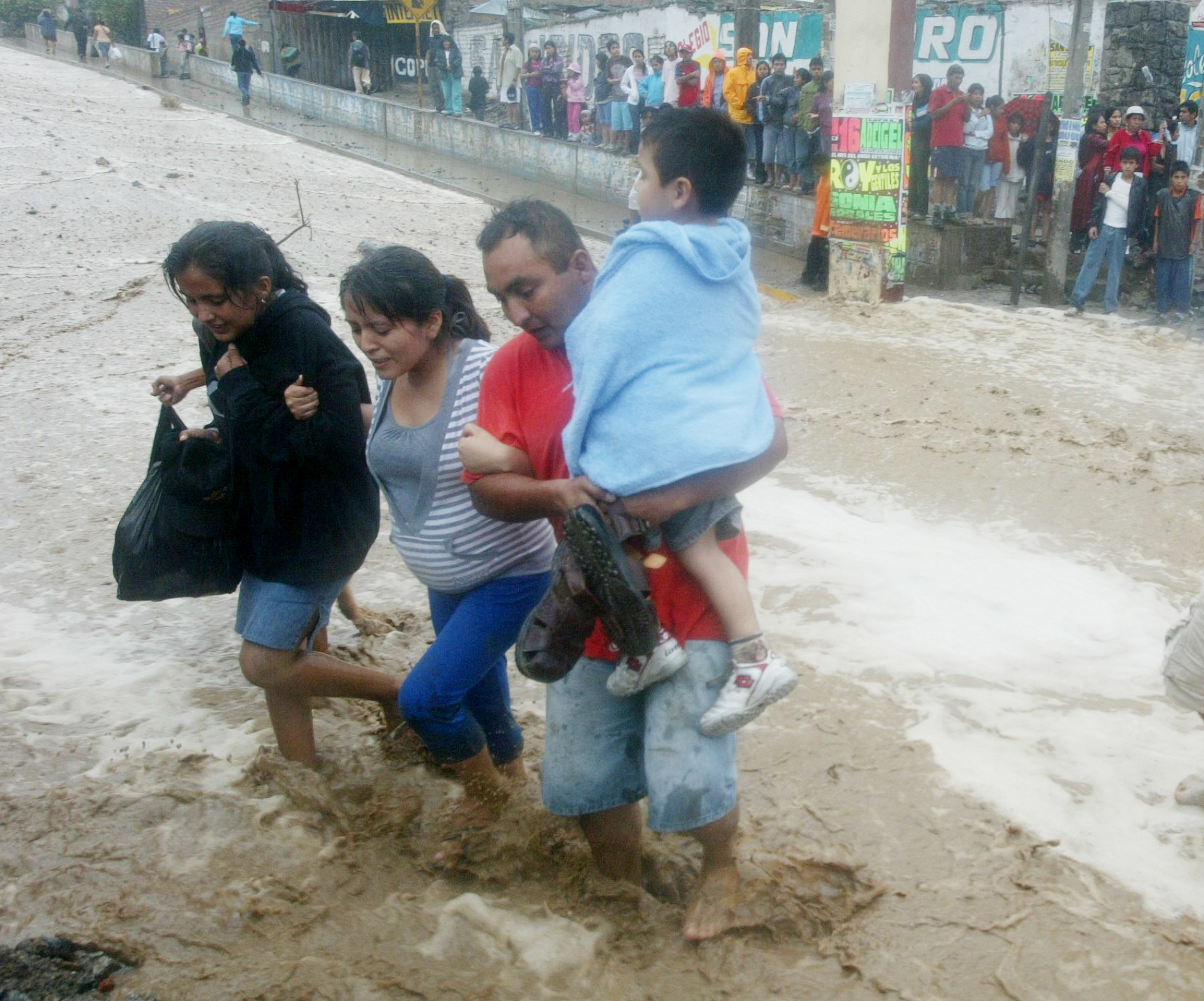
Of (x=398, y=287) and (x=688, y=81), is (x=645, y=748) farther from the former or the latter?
(x=688, y=81)

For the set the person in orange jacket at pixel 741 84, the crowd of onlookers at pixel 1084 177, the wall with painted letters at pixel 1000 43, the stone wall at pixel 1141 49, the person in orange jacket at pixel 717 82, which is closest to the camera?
the crowd of onlookers at pixel 1084 177

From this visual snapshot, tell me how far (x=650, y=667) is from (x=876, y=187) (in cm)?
1006

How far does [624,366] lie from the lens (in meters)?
2.25

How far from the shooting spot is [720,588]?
2.43 meters

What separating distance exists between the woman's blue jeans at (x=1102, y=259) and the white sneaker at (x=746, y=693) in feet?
34.0

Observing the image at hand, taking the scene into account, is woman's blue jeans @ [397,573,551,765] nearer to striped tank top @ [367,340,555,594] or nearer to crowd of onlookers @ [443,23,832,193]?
striped tank top @ [367,340,555,594]

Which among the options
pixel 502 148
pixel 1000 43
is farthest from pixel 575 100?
pixel 1000 43

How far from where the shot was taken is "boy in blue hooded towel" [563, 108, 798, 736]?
2258 millimetres

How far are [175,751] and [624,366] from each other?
7.50 ft

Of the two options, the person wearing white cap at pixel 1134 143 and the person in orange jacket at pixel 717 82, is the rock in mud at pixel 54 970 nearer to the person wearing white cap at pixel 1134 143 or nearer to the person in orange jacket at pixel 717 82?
the person wearing white cap at pixel 1134 143

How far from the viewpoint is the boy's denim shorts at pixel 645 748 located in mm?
2475

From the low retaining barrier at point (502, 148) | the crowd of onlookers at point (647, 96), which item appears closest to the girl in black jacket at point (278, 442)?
the crowd of onlookers at point (647, 96)

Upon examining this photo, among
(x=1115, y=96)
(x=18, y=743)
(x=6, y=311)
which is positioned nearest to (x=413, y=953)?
(x=18, y=743)

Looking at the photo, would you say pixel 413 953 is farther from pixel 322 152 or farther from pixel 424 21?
pixel 424 21
